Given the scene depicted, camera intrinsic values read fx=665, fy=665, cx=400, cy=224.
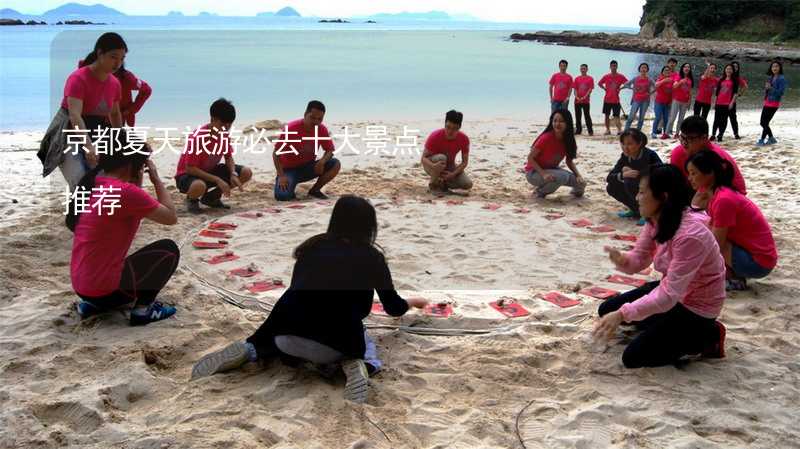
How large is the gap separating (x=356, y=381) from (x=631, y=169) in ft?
13.5

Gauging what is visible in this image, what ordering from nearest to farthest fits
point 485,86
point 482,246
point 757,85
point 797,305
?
point 797,305
point 482,246
point 485,86
point 757,85

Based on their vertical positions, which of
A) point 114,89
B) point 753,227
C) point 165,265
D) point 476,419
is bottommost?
point 476,419

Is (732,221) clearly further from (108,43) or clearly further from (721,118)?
(721,118)

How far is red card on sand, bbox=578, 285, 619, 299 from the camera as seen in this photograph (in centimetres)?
441

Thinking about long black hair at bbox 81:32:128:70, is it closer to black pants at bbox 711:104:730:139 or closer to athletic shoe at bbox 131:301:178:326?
athletic shoe at bbox 131:301:178:326

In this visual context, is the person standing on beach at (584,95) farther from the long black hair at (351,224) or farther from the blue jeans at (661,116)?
the long black hair at (351,224)

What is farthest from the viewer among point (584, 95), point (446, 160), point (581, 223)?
point (584, 95)

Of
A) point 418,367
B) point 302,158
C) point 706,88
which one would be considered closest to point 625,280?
point 418,367

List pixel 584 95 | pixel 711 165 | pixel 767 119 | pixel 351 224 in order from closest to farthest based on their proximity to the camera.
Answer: pixel 351 224, pixel 711 165, pixel 767 119, pixel 584 95

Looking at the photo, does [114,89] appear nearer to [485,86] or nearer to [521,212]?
[521,212]

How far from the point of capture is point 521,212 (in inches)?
255

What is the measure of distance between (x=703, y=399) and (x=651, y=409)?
29 centimetres

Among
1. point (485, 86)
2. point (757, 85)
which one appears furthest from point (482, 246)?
point (757, 85)

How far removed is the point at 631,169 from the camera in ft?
20.4
